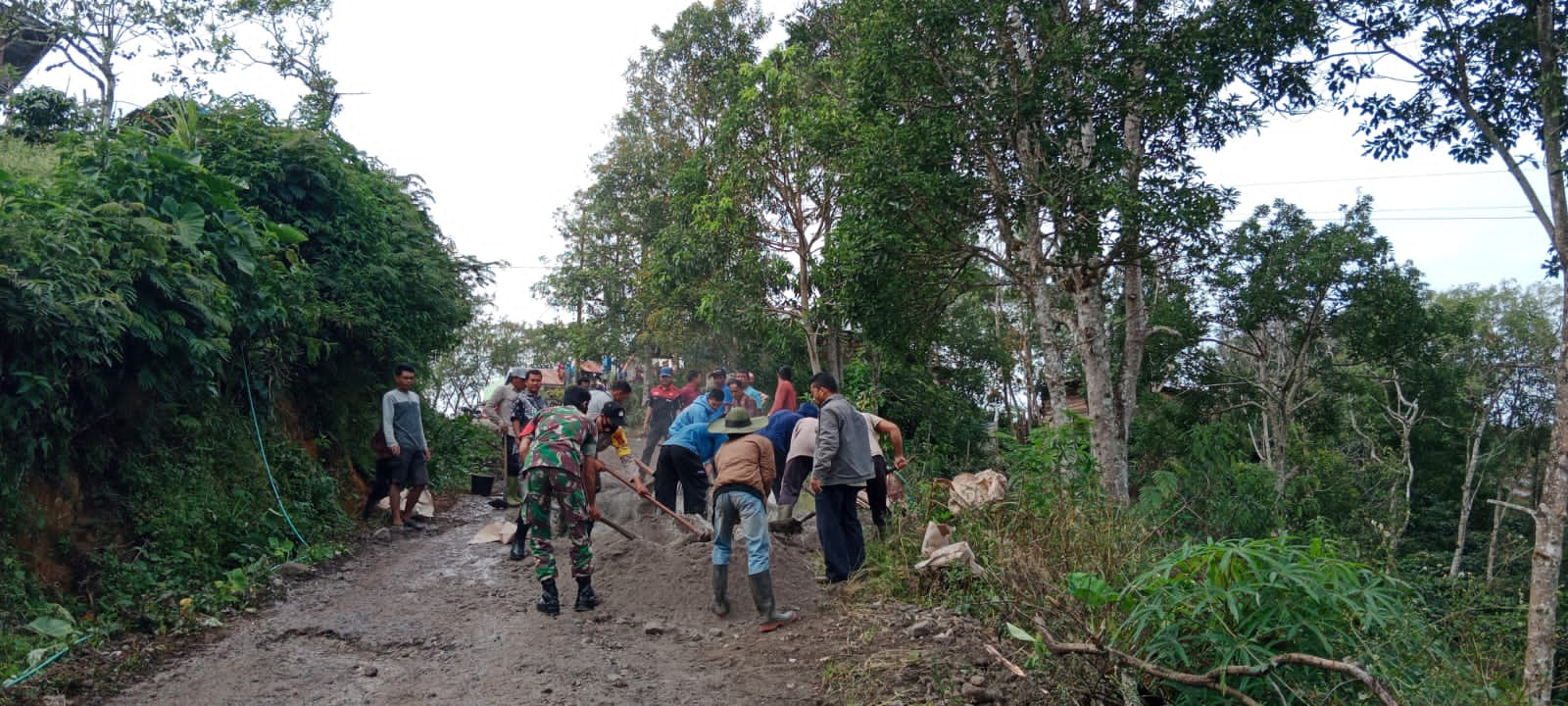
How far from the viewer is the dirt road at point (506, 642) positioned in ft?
17.6

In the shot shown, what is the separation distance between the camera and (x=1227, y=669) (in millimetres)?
3902

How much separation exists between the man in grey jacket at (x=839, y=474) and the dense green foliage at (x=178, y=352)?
4.18 m

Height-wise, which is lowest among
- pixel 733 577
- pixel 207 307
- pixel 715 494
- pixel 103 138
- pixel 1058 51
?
pixel 733 577

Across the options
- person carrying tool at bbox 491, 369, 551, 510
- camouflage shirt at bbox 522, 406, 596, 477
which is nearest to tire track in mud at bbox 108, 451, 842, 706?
camouflage shirt at bbox 522, 406, 596, 477

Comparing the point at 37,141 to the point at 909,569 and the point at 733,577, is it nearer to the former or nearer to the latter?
the point at 733,577

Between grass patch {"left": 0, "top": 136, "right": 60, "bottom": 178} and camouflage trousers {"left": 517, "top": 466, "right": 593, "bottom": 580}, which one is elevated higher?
grass patch {"left": 0, "top": 136, "right": 60, "bottom": 178}

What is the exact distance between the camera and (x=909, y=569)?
270 inches

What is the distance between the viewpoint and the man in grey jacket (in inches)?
287

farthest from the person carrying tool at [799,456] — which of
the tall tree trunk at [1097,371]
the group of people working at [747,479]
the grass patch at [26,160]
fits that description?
the grass patch at [26,160]

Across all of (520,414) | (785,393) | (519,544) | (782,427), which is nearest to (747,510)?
(782,427)

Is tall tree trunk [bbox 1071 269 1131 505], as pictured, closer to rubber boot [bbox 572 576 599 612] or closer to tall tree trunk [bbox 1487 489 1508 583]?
rubber boot [bbox 572 576 599 612]

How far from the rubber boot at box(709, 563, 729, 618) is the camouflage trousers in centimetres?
95

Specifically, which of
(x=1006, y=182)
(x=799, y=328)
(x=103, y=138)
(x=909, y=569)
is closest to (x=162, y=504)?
(x=103, y=138)

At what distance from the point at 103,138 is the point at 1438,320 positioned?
20.6 meters
